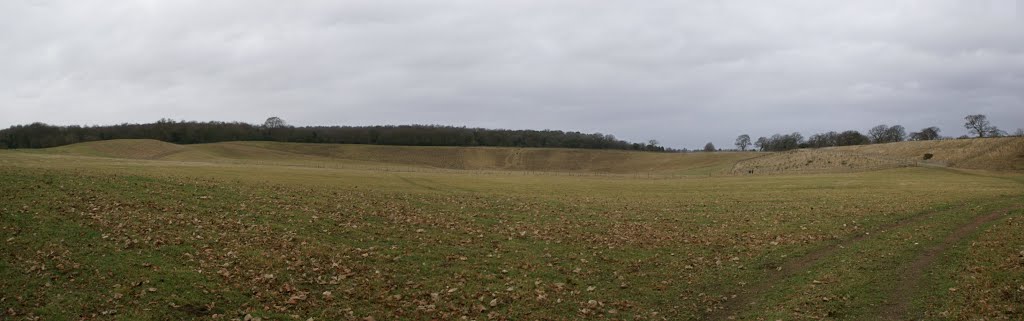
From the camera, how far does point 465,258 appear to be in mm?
16359

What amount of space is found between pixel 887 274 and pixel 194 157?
4132 inches

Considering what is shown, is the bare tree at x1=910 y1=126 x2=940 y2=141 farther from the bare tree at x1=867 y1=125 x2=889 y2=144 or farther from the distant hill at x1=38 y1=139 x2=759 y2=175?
the distant hill at x1=38 y1=139 x2=759 y2=175

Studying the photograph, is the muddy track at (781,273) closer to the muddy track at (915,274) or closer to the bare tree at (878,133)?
the muddy track at (915,274)

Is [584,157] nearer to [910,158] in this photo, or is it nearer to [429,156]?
[429,156]

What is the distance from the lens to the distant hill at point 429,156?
10225 centimetres

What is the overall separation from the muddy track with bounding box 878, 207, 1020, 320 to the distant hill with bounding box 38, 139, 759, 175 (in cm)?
7501

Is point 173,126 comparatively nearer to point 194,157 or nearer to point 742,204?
point 194,157

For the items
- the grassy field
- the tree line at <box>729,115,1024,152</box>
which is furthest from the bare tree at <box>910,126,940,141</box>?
the grassy field

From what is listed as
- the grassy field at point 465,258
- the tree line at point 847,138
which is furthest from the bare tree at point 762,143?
the grassy field at point 465,258

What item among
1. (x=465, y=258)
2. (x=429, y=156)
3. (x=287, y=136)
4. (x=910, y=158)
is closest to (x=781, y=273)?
(x=465, y=258)

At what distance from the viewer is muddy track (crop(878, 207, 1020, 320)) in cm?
1196

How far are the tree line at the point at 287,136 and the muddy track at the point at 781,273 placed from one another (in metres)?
138

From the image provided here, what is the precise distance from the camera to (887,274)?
48.2ft

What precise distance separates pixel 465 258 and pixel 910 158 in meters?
89.1
